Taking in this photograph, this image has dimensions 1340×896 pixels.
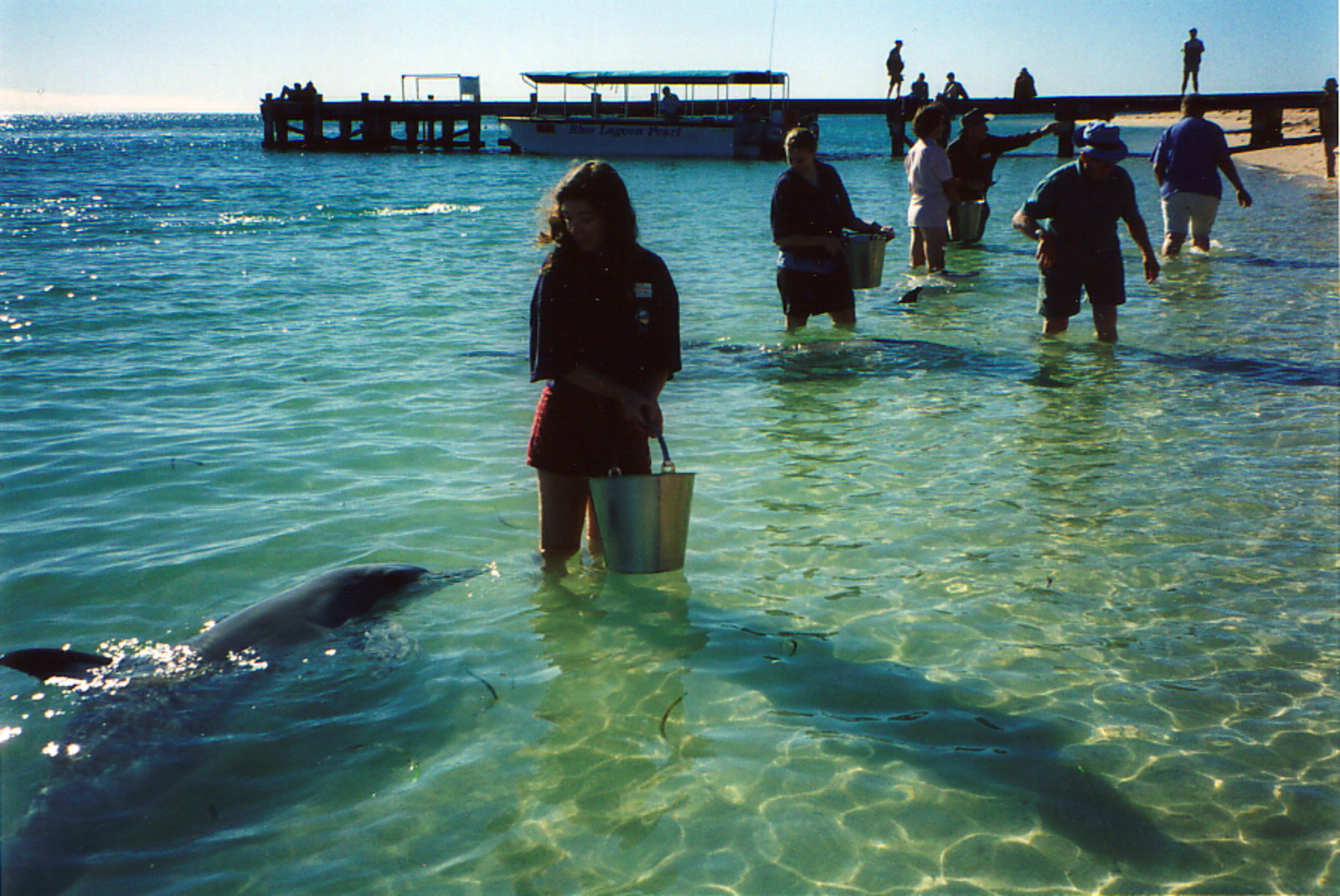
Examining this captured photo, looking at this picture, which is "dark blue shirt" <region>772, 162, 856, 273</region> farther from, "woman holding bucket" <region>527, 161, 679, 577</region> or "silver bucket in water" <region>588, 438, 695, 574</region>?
"silver bucket in water" <region>588, 438, 695, 574</region>

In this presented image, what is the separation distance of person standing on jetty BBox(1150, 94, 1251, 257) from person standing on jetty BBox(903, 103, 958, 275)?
2397 millimetres

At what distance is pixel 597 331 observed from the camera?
12.3 ft

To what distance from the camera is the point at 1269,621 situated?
4086 mm

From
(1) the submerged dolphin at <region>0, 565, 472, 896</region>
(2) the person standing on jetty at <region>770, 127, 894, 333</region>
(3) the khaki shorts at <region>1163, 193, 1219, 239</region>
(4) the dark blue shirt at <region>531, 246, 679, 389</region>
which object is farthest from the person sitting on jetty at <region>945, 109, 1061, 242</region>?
(1) the submerged dolphin at <region>0, 565, 472, 896</region>

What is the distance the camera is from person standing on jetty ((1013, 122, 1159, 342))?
739cm

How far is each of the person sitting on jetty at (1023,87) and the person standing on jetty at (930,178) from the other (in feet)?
101

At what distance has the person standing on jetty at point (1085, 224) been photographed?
7.39m

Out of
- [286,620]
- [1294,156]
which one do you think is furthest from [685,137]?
[286,620]

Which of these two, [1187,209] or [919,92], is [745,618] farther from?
[919,92]

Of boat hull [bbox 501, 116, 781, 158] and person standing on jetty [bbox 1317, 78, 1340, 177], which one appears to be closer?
person standing on jetty [bbox 1317, 78, 1340, 177]

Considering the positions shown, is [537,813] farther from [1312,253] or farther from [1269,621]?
[1312,253]

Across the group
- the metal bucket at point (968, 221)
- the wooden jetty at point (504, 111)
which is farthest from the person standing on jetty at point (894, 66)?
the metal bucket at point (968, 221)

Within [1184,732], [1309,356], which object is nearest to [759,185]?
[1309,356]

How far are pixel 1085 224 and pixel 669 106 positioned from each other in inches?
1669
